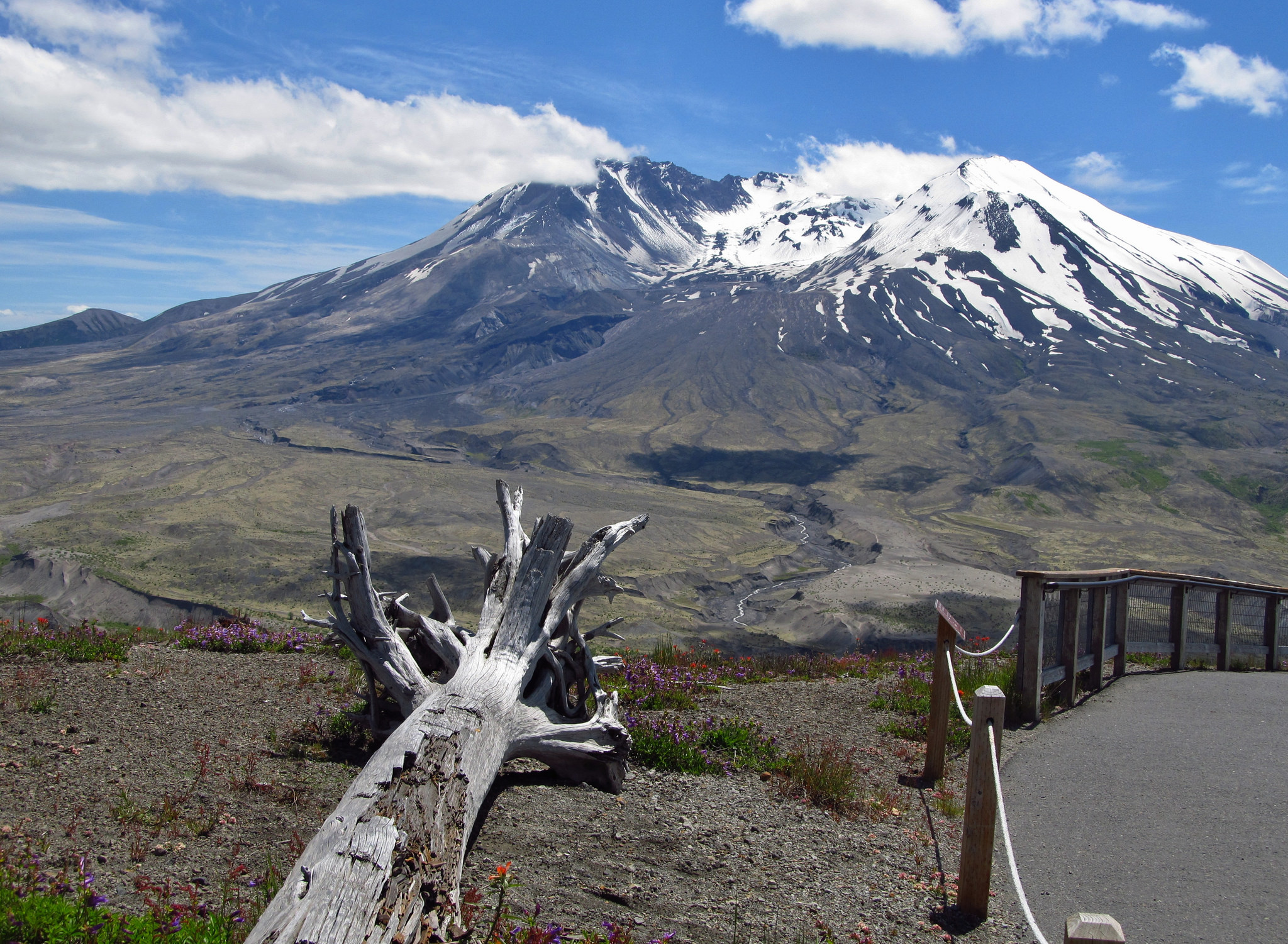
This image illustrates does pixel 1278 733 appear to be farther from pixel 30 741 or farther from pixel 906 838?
pixel 30 741

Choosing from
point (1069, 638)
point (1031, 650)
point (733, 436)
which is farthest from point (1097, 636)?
point (733, 436)

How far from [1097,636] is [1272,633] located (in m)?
4.45

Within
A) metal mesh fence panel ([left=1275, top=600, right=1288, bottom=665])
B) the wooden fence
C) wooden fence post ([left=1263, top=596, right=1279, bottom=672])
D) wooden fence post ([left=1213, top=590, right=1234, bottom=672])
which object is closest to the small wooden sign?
the wooden fence

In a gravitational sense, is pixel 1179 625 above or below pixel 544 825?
above

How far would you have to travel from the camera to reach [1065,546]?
7338cm

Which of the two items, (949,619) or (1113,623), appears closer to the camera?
(949,619)

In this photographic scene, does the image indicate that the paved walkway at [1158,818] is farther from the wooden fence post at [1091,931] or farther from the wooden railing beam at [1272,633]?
the wooden railing beam at [1272,633]

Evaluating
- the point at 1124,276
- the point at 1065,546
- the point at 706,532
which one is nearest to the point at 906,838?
the point at 706,532

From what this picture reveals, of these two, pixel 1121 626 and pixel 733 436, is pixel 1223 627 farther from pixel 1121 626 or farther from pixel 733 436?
pixel 733 436

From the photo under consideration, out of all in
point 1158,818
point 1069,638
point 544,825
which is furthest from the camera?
point 1069,638

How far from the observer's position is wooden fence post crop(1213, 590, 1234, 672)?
11.0 metres

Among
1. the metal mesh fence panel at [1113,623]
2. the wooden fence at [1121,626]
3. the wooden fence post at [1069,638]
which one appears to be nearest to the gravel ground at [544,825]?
the wooden fence at [1121,626]

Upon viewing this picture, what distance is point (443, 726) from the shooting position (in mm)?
5047

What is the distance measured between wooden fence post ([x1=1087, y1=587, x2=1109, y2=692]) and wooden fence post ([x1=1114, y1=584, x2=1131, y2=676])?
22 cm
